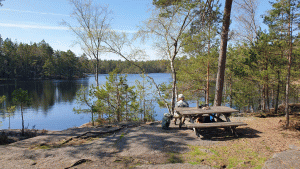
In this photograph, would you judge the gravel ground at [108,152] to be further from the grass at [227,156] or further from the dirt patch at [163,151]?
the grass at [227,156]

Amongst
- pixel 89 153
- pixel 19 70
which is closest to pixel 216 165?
pixel 89 153

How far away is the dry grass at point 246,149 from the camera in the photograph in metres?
3.56

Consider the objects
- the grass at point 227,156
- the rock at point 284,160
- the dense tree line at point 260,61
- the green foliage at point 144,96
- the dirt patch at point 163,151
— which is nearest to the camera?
the rock at point 284,160

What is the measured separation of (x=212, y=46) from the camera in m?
12.0

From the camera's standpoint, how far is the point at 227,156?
3.83 m

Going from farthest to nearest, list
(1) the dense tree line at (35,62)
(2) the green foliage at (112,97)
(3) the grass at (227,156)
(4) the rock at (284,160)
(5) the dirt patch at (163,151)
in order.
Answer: (1) the dense tree line at (35,62)
(2) the green foliage at (112,97)
(5) the dirt patch at (163,151)
(3) the grass at (227,156)
(4) the rock at (284,160)

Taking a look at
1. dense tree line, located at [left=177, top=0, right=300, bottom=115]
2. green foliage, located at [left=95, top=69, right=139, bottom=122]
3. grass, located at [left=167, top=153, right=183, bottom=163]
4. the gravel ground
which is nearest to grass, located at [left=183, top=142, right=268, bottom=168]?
grass, located at [left=167, top=153, right=183, bottom=163]

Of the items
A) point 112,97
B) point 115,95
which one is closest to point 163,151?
point 115,95

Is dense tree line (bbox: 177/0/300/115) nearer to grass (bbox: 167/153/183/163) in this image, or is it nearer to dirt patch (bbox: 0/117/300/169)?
dirt patch (bbox: 0/117/300/169)

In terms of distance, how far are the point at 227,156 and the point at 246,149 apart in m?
0.69

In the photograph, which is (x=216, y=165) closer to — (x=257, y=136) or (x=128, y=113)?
(x=257, y=136)

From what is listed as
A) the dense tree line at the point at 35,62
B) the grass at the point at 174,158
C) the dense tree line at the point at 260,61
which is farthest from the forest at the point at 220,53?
the dense tree line at the point at 35,62

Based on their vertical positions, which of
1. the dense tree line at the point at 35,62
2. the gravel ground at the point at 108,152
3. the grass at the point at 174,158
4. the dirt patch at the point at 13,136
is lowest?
the dirt patch at the point at 13,136

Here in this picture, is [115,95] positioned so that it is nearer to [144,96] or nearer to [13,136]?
[144,96]
